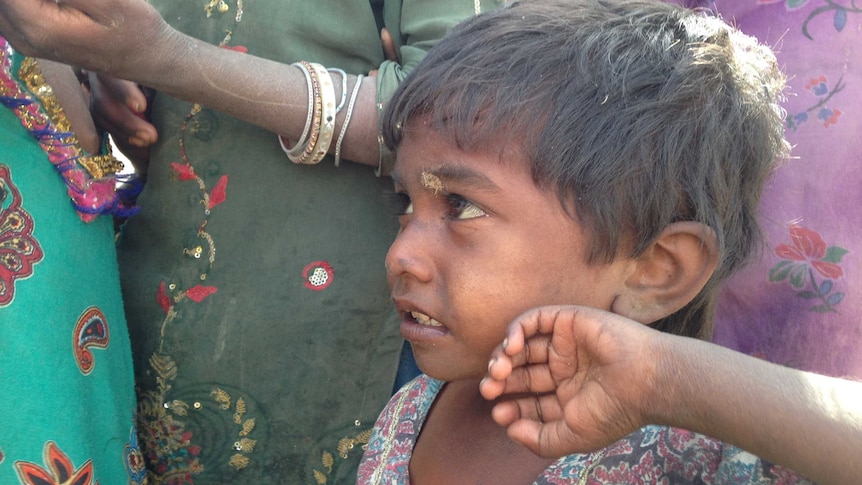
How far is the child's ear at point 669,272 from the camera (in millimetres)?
1502

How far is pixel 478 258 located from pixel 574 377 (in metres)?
0.33

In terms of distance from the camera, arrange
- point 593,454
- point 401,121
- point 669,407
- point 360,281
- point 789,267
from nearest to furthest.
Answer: point 669,407
point 593,454
point 401,121
point 789,267
point 360,281

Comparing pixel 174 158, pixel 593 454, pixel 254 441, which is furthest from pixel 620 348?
pixel 174 158

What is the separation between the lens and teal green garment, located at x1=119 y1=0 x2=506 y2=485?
6.42ft

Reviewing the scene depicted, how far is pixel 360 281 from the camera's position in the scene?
1.97 meters

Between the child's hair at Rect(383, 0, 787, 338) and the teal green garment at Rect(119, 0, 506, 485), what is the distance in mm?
418

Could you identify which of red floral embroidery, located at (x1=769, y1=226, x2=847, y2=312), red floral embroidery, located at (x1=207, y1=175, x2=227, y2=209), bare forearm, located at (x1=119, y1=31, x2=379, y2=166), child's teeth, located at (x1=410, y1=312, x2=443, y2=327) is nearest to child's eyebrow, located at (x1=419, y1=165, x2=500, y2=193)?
child's teeth, located at (x1=410, y1=312, x2=443, y2=327)

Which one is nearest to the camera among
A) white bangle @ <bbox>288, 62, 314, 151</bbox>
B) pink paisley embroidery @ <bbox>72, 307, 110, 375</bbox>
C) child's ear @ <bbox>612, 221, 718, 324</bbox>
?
A: child's ear @ <bbox>612, 221, 718, 324</bbox>

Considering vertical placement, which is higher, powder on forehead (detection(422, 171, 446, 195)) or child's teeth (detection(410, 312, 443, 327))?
powder on forehead (detection(422, 171, 446, 195))

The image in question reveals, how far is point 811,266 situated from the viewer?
5.85 feet

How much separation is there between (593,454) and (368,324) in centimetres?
70

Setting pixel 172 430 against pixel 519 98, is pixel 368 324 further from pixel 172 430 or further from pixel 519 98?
pixel 519 98

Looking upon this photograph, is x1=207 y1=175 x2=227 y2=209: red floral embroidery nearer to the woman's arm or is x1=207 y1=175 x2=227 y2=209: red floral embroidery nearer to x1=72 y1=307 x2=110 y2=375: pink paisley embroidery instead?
the woman's arm

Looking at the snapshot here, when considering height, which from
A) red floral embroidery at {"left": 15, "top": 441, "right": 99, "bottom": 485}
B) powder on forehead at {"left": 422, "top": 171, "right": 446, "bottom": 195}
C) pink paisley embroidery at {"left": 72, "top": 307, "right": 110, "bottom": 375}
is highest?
powder on forehead at {"left": 422, "top": 171, "right": 446, "bottom": 195}
